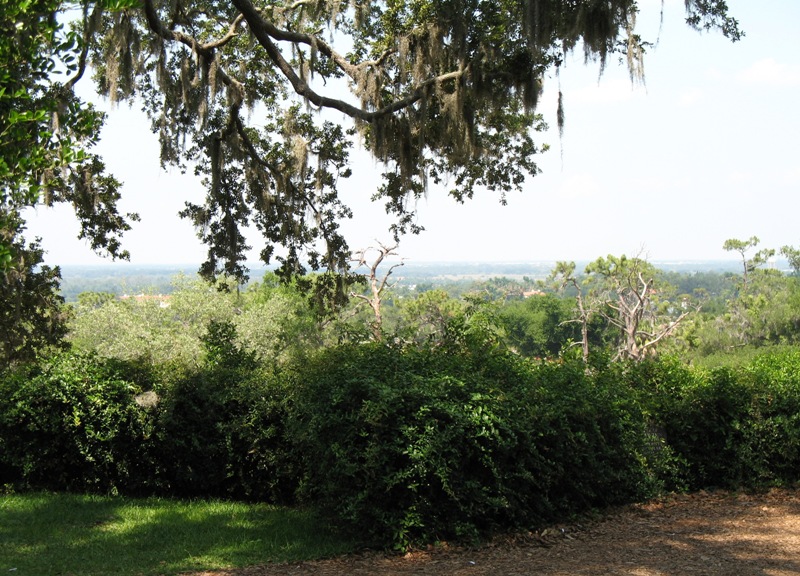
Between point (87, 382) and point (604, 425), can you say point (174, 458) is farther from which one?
point (604, 425)

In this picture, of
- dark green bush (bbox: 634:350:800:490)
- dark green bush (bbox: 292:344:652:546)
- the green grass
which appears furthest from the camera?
dark green bush (bbox: 634:350:800:490)

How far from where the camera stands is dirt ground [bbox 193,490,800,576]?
4789 mm

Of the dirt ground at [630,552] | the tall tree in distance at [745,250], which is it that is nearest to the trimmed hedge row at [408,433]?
the dirt ground at [630,552]

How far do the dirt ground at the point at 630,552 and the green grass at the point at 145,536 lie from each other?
0.37 metres

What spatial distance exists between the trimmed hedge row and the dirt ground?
21 cm

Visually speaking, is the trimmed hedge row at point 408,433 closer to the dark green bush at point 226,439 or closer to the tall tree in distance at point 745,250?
the dark green bush at point 226,439

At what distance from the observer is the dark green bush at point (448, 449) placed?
5.31m

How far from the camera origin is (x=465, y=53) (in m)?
9.27

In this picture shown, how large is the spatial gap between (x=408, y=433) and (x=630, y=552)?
1.79 metres

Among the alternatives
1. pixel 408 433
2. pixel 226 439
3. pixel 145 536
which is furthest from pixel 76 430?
pixel 408 433

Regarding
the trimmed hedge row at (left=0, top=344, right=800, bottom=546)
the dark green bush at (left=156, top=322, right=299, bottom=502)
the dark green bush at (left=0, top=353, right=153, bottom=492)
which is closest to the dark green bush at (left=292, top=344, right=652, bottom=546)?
the trimmed hedge row at (left=0, top=344, right=800, bottom=546)

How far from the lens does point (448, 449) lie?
207 inches

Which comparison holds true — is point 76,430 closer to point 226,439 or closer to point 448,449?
point 226,439

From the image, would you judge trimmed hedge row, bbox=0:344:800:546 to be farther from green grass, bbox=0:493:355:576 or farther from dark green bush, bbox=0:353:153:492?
green grass, bbox=0:493:355:576
